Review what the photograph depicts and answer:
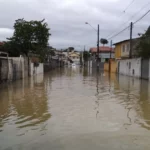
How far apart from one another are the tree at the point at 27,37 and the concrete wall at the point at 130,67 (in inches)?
470

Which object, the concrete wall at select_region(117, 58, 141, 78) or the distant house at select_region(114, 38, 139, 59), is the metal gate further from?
the distant house at select_region(114, 38, 139, 59)

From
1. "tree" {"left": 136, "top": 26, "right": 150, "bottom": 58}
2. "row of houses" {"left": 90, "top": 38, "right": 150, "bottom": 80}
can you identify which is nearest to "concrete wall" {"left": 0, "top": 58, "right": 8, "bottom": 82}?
"row of houses" {"left": 90, "top": 38, "right": 150, "bottom": 80}

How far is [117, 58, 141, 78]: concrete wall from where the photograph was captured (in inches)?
1326

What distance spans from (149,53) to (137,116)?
69.8ft

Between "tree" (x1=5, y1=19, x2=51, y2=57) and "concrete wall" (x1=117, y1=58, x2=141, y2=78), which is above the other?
"tree" (x1=5, y1=19, x2=51, y2=57)

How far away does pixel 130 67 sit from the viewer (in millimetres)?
38500

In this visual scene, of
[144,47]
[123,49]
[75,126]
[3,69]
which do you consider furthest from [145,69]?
[123,49]

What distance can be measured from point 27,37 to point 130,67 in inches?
584

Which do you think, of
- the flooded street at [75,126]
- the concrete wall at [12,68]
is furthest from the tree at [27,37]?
the flooded street at [75,126]

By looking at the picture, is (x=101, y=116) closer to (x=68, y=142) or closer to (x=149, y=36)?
(x=68, y=142)

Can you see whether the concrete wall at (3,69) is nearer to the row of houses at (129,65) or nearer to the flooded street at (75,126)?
the flooded street at (75,126)

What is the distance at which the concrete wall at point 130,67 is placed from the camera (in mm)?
33688

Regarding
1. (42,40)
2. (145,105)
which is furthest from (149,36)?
(145,105)

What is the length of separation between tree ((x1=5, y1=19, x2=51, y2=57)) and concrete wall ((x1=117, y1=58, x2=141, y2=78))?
11.9m
